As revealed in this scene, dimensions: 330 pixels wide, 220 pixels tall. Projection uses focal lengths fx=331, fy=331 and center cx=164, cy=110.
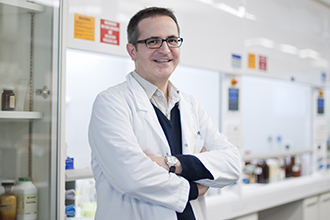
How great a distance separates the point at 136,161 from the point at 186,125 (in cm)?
35

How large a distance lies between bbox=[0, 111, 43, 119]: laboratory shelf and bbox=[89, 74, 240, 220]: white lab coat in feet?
1.06

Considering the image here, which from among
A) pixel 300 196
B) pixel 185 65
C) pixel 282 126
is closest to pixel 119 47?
pixel 185 65

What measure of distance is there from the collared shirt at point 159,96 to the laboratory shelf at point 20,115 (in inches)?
18.4

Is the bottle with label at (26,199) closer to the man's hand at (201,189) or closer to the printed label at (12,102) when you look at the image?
the printed label at (12,102)

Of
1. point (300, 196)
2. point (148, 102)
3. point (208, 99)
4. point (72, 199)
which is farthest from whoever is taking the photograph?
point (300, 196)

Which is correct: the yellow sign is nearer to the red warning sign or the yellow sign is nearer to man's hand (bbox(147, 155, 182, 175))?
the red warning sign

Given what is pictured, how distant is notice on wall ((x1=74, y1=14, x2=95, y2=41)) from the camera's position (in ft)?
5.83

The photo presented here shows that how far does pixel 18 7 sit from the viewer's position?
1.47m

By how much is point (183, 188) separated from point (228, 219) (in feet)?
4.78

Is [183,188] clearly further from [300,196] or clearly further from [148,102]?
[300,196]

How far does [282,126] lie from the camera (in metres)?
3.99

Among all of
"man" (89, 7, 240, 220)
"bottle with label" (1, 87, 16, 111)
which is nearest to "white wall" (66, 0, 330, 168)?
"bottle with label" (1, 87, 16, 111)

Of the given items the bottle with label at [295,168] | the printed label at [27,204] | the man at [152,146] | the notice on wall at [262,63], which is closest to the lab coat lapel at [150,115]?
the man at [152,146]

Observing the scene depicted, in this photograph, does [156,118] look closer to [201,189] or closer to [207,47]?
[201,189]
